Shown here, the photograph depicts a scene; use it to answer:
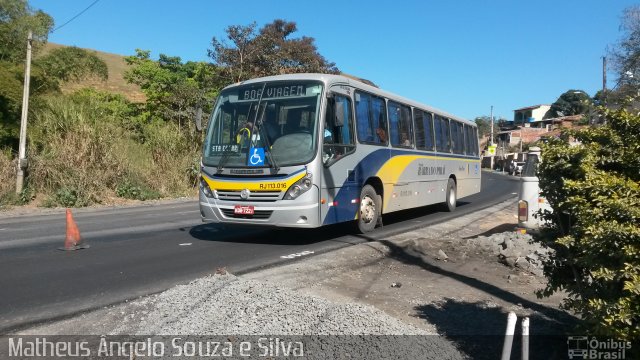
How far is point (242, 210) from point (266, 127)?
1498mm

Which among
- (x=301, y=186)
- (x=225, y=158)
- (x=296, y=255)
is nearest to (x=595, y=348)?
(x=296, y=255)

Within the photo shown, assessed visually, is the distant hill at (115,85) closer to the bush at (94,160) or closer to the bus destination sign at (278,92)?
the bush at (94,160)

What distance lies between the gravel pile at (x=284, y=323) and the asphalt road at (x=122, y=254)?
105 cm

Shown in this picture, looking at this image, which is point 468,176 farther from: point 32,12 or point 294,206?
point 32,12

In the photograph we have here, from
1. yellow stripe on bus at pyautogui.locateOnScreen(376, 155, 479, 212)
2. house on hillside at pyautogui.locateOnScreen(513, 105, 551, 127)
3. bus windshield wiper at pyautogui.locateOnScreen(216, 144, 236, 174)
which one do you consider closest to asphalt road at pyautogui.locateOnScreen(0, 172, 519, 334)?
yellow stripe on bus at pyautogui.locateOnScreen(376, 155, 479, 212)

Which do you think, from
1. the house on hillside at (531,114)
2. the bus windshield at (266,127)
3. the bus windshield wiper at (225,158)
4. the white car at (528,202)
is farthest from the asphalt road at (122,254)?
the house on hillside at (531,114)

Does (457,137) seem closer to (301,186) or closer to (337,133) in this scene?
(337,133)

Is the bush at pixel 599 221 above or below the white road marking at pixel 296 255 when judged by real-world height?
above

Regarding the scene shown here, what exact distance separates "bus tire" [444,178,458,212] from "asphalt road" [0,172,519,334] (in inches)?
79.2

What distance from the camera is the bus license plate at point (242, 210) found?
358 inches

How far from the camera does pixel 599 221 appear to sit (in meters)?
3.62

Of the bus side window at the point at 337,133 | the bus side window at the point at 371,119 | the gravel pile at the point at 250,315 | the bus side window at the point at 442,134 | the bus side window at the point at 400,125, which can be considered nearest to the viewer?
the gravel pile at the point at 250,315

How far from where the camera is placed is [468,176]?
59.9ft

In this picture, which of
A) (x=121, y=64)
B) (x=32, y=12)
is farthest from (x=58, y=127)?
(x=121, y=64)
